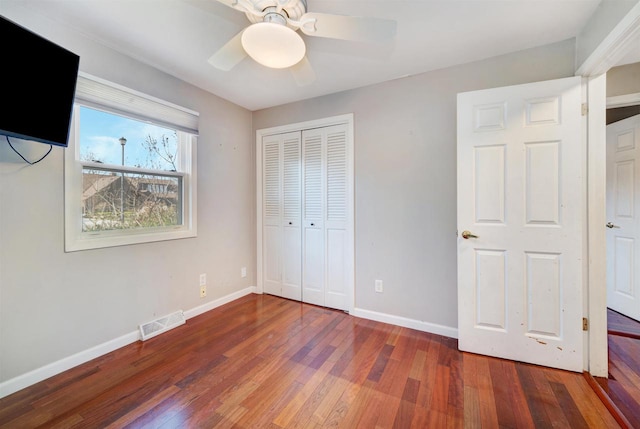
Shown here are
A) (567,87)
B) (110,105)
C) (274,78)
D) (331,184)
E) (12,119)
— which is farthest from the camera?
(331,184)

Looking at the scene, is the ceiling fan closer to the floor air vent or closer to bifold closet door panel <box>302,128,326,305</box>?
bifold closet door panel <box>302,128,326,305</box>

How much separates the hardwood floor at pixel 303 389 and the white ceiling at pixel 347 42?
240 cm

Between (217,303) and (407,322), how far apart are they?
81.8 inches

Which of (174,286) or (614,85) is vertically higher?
(614,85)

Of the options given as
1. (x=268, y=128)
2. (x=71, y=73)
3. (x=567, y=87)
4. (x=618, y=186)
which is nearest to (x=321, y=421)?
(x=71, y=73)

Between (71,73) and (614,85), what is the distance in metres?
4.12

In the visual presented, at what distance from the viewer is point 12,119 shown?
1.34m

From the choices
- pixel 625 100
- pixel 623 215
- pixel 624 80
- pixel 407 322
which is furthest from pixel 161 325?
pixel 623 215

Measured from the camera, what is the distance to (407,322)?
7.93 feet

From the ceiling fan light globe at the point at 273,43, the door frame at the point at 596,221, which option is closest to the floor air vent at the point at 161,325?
the ceiling fan light globe at the point at 273,43

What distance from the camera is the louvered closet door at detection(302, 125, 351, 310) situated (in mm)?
2762

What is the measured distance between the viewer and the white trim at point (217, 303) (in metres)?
2.61

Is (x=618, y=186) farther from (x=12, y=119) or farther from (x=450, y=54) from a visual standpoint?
(x=12, y=119)

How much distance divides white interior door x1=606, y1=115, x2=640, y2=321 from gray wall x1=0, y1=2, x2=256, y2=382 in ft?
13.7
